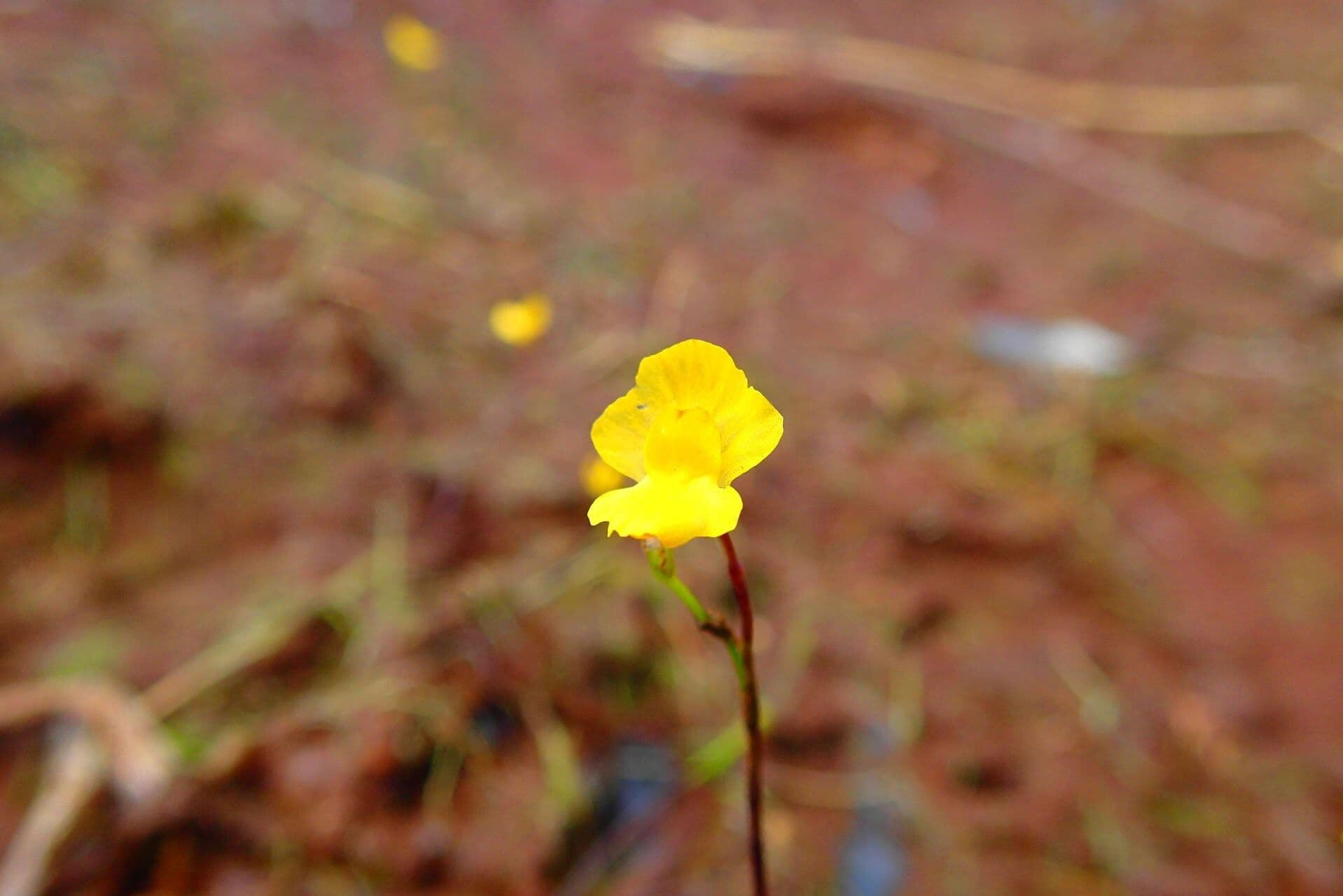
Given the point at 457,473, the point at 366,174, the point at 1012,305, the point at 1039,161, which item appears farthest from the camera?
the point at 1039,161

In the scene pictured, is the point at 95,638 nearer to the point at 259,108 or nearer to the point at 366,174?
the point at 366,174

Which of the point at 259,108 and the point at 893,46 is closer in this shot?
the point at 259,108

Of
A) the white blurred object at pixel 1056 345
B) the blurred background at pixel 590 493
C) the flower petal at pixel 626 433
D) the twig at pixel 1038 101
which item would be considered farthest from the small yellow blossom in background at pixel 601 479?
the twig at pixel 1038 101

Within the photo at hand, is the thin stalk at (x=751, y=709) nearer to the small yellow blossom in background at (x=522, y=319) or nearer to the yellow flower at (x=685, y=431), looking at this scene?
the yellow flower at (x=685, y=431)

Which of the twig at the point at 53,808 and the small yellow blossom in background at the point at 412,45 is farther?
the small yellow blossom in background at the point at 412,45

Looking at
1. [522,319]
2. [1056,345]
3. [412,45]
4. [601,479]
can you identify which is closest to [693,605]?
[601,479]

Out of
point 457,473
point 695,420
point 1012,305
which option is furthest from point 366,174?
point 695,420

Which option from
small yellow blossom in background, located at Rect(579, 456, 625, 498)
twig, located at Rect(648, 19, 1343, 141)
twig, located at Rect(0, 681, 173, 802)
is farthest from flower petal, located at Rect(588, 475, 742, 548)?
twig, located at Rect(648, 19, 1343, 141)
